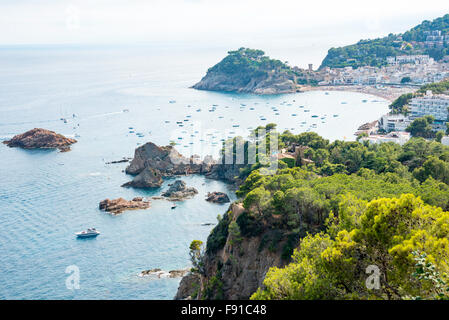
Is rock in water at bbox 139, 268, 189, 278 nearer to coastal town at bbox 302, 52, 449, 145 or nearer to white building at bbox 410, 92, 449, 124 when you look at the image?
coastal town at bbox 302, 52, 449, 145

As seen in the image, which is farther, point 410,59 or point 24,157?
point 410,59

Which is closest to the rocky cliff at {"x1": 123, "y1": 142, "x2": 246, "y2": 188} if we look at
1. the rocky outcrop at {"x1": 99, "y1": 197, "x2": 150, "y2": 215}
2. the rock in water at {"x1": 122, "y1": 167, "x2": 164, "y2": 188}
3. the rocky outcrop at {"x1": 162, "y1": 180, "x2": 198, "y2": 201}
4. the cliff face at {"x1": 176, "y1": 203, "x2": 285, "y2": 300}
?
the rock in water at {"x1": 122, "y1": 167, "x2": 164, "y2": 188}

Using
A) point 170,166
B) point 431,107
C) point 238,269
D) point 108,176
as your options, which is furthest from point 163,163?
point 431,107

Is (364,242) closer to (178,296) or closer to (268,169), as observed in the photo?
(178,296)

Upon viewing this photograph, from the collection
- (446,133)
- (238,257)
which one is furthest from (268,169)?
(446,133)

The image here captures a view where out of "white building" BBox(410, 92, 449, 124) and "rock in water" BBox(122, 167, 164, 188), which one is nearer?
"rock in water" BBox(122, 167, 164, 188)

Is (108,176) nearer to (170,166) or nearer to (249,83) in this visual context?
(170,166)
